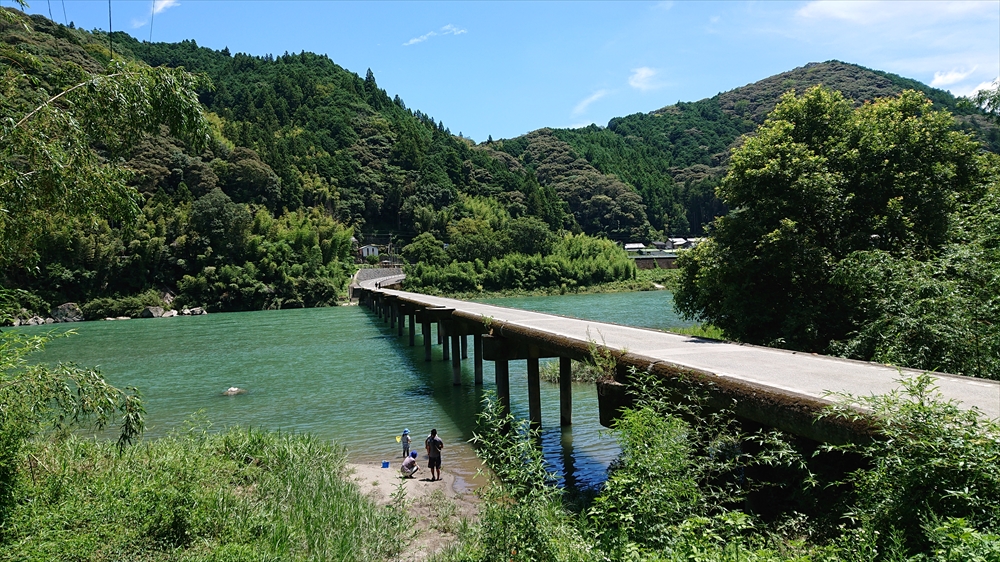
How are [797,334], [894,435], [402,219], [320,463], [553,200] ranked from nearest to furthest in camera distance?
[894,435] → [320,463] → [797,334] → [402,219] → [553,200]

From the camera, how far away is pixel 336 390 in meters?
19.6

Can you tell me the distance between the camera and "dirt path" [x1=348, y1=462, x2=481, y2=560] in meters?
7.30

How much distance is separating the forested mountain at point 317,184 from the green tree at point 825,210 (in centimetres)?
418

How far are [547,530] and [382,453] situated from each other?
25.9ft

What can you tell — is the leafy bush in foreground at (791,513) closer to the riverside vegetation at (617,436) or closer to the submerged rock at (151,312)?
the riverside vegetation at (617,436)

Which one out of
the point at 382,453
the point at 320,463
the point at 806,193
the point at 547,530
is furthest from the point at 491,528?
the point at 806,193

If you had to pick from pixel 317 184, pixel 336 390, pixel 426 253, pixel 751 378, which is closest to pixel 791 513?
pixel 751 378

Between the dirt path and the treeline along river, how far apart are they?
71 centimetres

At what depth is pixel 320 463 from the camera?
32.4ft

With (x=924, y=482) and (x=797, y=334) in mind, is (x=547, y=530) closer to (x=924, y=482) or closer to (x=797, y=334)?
(x=924, y=482)

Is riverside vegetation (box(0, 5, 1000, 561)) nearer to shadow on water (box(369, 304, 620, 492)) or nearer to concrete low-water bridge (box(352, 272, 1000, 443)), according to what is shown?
concrete low-water bridge (box(352, 272, 1000, 443))

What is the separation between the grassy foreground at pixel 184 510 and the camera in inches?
227

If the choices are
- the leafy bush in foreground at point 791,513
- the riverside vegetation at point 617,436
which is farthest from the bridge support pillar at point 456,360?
the leafy bush in foreground at point 791,513

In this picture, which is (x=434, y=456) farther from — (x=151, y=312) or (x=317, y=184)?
(x=317, y=184)
